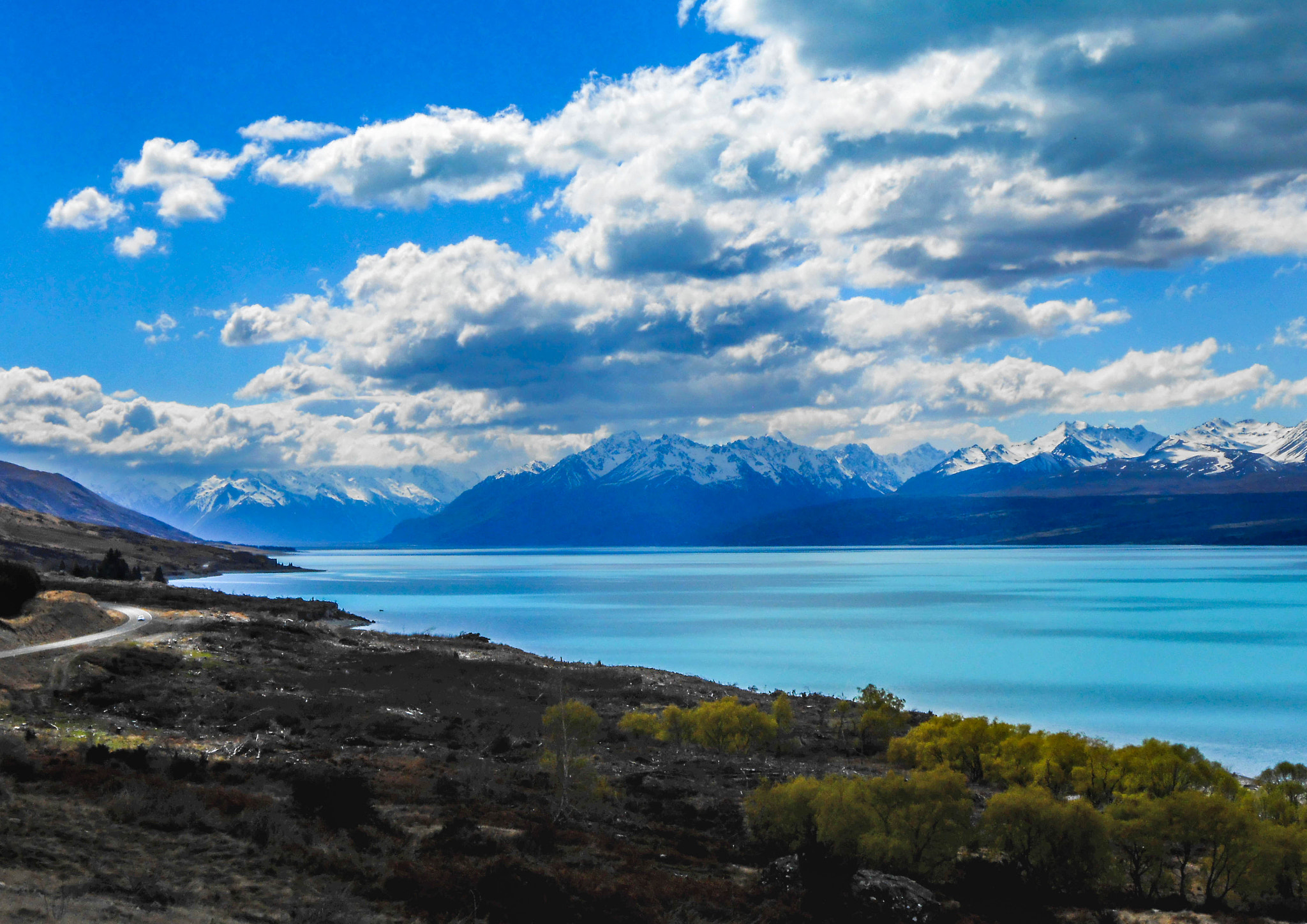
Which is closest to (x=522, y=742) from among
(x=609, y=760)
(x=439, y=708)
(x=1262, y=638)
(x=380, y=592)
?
(x=609, y=760)

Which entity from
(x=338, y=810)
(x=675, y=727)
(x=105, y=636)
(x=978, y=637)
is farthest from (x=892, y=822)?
(x=978, y=637)

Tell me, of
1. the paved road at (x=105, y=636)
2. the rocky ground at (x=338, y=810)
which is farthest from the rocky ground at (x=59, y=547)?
→ the rocky ground at (x=338, y=810)

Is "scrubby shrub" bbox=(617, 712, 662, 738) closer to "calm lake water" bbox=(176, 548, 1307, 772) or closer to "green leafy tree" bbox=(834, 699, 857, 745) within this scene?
"green leafy tree" bbox=(834, 699, 857, 745)

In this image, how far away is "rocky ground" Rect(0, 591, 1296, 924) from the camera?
533 inches

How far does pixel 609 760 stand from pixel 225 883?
17141mm

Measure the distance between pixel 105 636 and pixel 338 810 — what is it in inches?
1239

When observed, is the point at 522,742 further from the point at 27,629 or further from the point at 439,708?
the point at 27,629

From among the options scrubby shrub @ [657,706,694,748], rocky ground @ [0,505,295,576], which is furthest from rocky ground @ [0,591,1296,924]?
rocky ground @ [0,505,295,576]

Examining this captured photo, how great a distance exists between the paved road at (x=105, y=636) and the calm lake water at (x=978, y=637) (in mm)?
32218

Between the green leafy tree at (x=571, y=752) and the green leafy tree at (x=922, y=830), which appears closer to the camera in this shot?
the green leafy tree at (x=922, y=830)

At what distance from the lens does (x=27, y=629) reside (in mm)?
39688

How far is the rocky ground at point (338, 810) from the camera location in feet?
44.4

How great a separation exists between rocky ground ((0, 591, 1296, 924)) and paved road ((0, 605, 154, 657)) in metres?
2.83

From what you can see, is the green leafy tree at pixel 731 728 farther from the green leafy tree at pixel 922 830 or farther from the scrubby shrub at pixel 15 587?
the scrubby shrub at pixel 15 587
